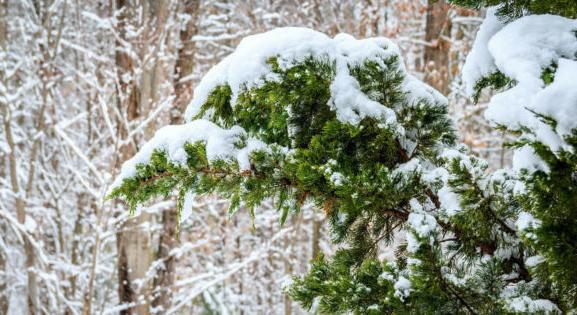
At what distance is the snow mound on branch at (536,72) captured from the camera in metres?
1.13

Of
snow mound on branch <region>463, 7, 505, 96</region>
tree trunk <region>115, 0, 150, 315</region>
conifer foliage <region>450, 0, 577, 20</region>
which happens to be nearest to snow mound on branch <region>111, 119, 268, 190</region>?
snow mound on branch <region>463, 7, 505, 96</region>

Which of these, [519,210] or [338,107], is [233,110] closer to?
[338,107]

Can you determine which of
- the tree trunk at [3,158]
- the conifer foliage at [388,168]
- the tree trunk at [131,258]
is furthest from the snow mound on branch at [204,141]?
the tree trunk at [3,158]

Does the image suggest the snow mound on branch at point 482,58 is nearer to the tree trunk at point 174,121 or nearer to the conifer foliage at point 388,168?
the conifer foliage at point 388,168

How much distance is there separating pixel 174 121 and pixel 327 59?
5.41 meters

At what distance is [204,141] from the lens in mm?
1741

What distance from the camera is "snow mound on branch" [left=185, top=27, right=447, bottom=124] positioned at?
170cm

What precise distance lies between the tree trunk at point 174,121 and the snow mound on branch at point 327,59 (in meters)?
4.17

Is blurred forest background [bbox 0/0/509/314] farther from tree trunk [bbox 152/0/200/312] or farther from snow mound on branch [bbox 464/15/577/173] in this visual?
snow mound on branch [bbox 464/15/577/173]

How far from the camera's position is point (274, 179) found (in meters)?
1.72

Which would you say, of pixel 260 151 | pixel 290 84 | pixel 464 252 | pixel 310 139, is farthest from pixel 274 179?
pixel 464 252

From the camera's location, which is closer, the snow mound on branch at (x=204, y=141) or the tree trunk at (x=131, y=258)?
the snow mound on branch at (x=204, y=141)

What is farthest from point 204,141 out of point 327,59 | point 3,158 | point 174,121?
point 3,158

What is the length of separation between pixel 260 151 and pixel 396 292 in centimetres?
64
